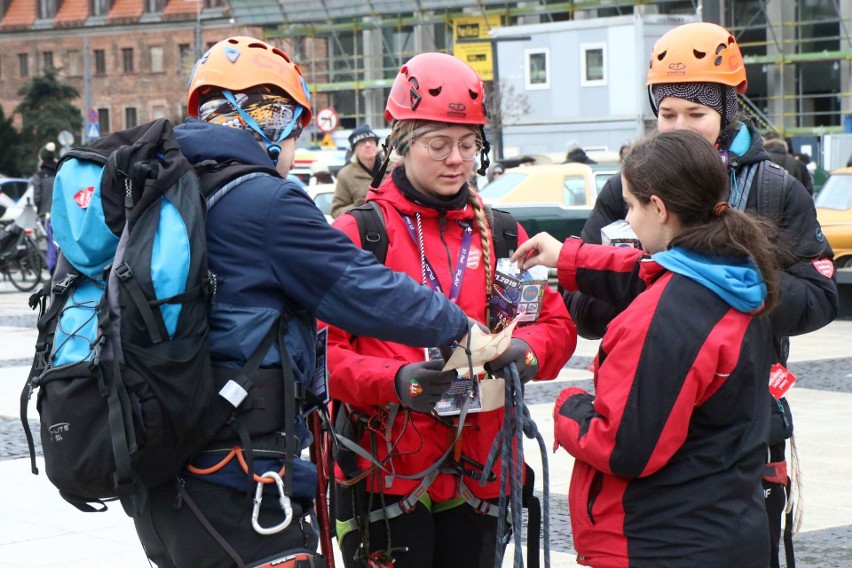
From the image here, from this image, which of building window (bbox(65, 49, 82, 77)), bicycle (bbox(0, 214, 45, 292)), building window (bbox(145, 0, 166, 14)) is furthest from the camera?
building window (bbox(65, 49, 82, 77))

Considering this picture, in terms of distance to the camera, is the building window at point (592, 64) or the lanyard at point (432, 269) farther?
the building window at point (592, 64)

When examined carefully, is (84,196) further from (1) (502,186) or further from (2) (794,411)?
(1) (502,186)

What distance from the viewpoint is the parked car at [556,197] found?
18109 mm

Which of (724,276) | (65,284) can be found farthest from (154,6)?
(724,276)

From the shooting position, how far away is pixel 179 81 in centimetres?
7181

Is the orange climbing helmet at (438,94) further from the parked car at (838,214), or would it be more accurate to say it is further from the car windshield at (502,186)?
the car windshield at (502,186)

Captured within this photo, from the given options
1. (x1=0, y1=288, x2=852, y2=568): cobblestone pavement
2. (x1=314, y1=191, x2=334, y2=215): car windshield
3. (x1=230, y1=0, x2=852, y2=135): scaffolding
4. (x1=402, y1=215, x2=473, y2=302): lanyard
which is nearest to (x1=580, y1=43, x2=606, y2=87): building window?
(x1=230, y1=0, x2=852, y2=135): scaffolding

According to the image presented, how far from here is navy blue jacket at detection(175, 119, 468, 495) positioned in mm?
3020

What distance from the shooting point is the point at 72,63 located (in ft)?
249

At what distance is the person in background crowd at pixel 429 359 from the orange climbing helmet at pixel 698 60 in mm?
567

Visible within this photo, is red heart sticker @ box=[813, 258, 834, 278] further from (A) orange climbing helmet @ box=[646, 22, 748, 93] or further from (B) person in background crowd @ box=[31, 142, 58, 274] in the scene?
(B) person in background crowd @ box=[31, 142, 58, 274]

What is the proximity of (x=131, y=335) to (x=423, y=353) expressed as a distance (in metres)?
0.96

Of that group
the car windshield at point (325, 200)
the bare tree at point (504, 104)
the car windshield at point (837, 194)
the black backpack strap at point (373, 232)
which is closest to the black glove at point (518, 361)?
the black backpack strap at point (373, 232)

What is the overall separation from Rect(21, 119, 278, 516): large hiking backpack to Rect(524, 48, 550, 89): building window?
122 ft
